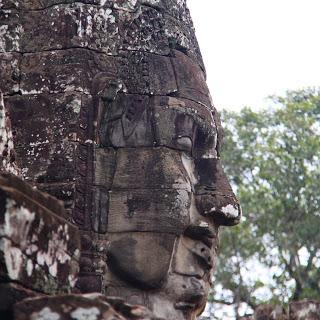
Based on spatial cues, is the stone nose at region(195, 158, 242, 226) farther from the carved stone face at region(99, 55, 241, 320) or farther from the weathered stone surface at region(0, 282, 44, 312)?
the weathered stone surface at region(0, 282, 44, 312)

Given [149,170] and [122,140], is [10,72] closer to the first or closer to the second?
[122,140]

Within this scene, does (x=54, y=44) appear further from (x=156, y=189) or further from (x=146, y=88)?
(x=156, y=189)

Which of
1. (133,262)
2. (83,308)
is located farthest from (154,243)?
(83,308)

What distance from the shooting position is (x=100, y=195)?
7773 mm

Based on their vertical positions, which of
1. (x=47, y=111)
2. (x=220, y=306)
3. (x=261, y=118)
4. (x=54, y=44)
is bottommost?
(x=220, y=306)

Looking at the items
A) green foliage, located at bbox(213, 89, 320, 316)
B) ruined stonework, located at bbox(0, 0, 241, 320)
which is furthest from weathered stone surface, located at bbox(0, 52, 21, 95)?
green foliage, located at bbox(213, 89, 320, 316)

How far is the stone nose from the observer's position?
7.87 metres

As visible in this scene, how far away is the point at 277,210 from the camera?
24.8 meters

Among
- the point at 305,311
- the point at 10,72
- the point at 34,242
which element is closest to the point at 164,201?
the point at 10,72

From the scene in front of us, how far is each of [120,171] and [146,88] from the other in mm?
775

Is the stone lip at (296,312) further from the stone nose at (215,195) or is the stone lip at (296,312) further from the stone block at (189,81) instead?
the stone block at (189,81)

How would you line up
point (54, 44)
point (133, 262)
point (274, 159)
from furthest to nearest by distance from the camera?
point (274, 159) < point (54, 44) < point (133, 262)

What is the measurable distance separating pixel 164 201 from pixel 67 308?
3.80 meters

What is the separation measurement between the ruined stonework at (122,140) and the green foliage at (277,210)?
53.8ft
